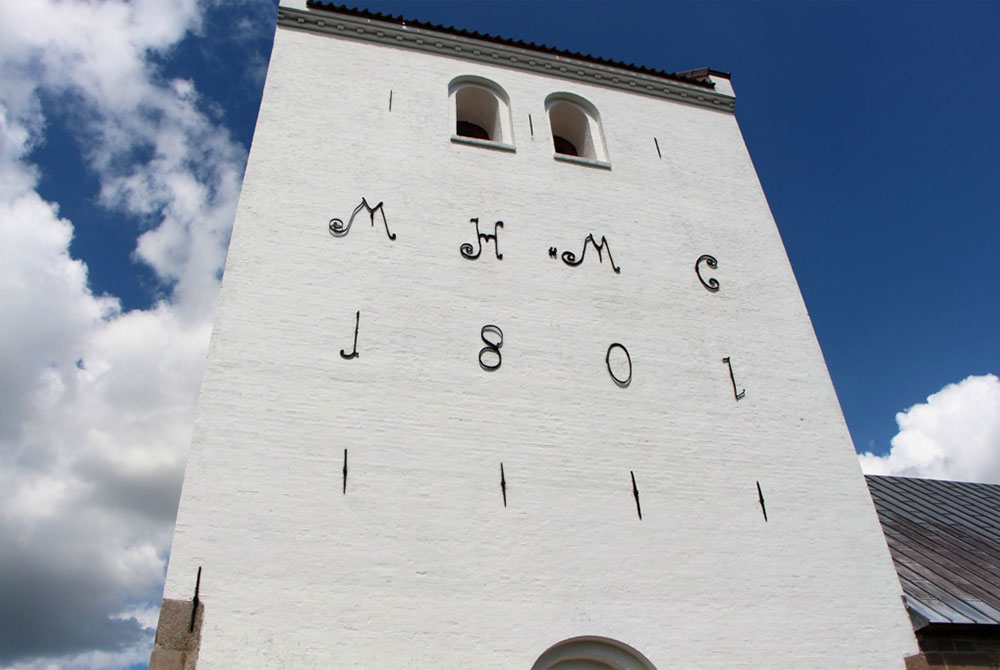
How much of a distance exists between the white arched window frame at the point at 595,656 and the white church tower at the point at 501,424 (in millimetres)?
15

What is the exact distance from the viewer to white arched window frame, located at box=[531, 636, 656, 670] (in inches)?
185

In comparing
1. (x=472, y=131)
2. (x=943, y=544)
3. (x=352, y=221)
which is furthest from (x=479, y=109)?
(x=943, y=544)

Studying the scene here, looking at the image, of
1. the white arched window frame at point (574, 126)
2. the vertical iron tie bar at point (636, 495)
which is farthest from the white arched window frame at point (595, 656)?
the white arched window frame at point (574, 126)

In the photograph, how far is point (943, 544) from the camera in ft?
25.7

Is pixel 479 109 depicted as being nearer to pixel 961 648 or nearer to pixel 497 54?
pixel 497 54

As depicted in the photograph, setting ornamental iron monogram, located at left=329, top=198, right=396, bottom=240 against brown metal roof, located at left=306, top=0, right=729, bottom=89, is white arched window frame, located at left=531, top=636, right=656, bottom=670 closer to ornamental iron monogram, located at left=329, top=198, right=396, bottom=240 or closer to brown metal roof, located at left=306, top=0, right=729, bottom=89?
ornamental iron monogram, located at left=329, top=198, right=396, bottom=240

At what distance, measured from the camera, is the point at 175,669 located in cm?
402

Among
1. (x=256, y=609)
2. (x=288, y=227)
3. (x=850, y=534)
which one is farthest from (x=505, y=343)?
(x=850, y=534)

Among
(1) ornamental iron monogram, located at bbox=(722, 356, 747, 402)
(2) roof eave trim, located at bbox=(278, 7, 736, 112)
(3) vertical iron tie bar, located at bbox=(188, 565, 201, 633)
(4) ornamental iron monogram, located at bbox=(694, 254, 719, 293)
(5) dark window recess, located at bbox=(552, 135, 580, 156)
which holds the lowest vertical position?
(3) vertical iron tie bar, located at bbox=(188, 565, 201, 633)

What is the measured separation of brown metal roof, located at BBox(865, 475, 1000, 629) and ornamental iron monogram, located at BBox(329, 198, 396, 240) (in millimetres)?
5509

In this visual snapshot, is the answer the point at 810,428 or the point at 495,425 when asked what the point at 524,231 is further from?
the point at 810,428

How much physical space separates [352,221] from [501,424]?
8.33 ft

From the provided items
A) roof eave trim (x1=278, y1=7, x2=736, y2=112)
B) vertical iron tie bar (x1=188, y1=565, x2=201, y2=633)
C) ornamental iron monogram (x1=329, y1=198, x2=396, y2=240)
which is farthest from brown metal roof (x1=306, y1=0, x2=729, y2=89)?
vertical iron tie bar (x1=188, y1=565, x2=201, y2=633)

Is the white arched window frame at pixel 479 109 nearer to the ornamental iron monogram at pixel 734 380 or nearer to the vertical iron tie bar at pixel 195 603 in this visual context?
the ornamental iron monogram at pixel 734 380
